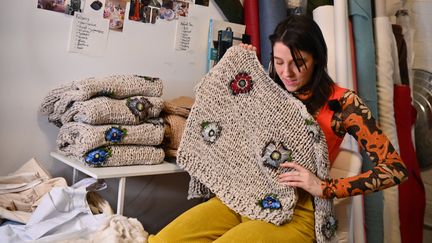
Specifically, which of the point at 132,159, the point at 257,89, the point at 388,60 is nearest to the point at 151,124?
the point at 132,159

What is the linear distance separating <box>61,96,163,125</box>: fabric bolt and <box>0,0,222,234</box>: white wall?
0.19 m

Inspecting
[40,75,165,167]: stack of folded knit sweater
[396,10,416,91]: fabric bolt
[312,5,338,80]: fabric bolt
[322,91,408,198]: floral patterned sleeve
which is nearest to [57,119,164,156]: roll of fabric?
[40,75,165,167]: stack of folded knit sweater

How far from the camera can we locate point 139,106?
1220 millimetres

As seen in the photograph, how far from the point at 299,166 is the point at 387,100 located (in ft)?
2.90

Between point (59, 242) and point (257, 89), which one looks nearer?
point (59, 242)

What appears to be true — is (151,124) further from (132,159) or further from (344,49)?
(344,49)

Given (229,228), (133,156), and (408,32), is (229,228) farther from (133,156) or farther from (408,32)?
(408,32)

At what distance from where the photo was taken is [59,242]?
943 mm

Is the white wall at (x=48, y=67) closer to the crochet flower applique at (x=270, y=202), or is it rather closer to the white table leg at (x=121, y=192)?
the white table leg at (x=121, y=192)

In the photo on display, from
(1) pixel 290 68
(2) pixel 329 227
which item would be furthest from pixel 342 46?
(2) pixel 329 227

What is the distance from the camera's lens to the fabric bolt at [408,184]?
1713mm

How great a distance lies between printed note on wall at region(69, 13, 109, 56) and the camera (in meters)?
1.38

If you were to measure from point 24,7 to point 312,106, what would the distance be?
3.48ft

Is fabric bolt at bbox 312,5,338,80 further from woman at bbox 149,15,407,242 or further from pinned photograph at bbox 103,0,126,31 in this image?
pinned photograph at bbox 103,0,126,31
